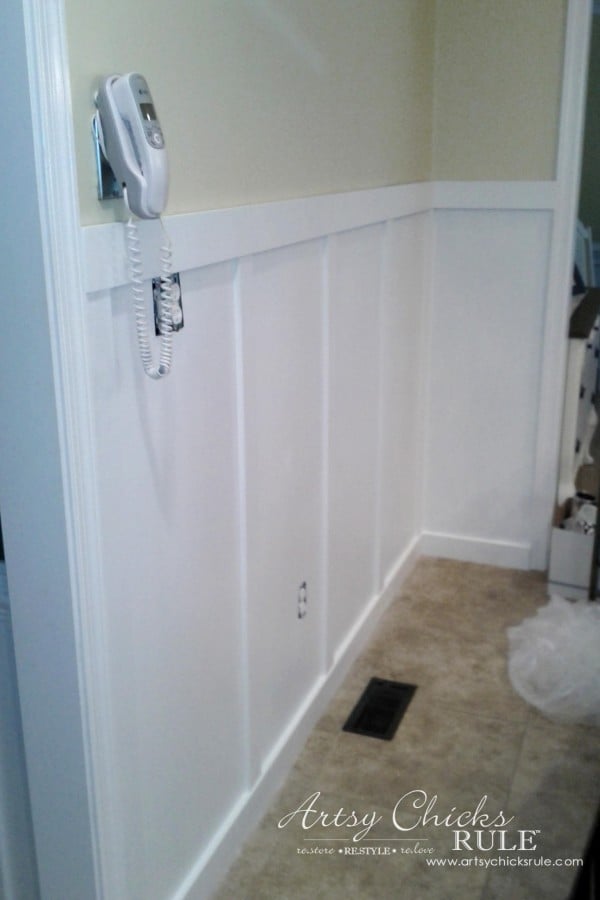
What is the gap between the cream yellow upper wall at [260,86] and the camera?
3.98 feet

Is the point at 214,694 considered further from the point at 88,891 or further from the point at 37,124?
the point at 37,124

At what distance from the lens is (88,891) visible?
1377 millimetres

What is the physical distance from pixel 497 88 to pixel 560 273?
23.0 inches

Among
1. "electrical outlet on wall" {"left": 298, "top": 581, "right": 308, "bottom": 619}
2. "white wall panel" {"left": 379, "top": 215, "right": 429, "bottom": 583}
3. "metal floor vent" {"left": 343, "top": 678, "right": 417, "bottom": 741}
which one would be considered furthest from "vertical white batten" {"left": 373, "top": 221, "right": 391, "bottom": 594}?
"electrical outlet on wall" {"left": 298, "top": 581, "right": 308, "bottom": 619}

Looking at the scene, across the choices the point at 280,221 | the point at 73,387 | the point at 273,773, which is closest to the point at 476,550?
the point at 273,773

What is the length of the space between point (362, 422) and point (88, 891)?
54.3 inches

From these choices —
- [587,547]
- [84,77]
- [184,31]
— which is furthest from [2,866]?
[587,547]

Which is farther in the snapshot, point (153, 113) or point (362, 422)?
point (362, 422)

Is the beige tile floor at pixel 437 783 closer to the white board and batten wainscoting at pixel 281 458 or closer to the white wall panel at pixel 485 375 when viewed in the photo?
the white board and batten wainscoting at pixel 281 458

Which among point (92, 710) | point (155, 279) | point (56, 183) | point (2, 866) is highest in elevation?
point (56, 183)

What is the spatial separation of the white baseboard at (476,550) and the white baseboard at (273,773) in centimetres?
41

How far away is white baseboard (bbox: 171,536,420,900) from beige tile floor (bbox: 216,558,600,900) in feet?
0.08

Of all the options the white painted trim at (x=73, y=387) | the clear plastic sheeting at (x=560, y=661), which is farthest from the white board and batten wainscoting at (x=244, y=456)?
the clear plastic sheeting at (x=560, y=661)

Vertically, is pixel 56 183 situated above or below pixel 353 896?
above
